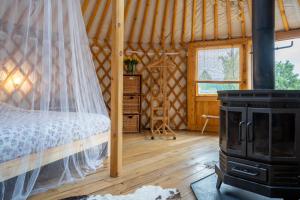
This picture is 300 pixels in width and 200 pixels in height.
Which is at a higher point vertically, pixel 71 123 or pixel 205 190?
pixel 71 123

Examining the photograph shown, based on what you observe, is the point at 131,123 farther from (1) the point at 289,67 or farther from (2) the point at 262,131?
Result: (2) the point at 262,131

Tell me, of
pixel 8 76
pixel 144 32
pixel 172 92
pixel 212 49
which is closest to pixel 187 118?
pixel 172 92

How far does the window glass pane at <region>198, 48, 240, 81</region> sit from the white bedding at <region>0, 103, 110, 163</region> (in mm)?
3242

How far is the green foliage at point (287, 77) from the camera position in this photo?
435cm

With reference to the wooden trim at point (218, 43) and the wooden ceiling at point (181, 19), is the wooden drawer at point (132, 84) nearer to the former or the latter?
the wooden ceiling at point (181, 19)

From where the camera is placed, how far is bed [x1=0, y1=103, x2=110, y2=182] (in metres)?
1.75

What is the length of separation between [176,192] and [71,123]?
1043mm

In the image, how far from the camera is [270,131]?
1.82 meters

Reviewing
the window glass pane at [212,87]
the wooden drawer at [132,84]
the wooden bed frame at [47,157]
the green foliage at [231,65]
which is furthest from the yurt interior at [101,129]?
the green foliage at [231,65]

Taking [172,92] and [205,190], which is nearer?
[205,190]

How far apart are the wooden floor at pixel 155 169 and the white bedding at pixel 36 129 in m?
0.37

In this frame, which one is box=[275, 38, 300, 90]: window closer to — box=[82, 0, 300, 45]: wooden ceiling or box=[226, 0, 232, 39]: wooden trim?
box=[82, 0, 300, 45]: wooden ceiling

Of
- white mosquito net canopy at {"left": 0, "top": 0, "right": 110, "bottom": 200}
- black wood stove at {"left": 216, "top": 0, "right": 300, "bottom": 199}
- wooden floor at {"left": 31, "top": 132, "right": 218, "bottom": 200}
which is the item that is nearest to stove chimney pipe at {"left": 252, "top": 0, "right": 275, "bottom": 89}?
black wood stove at {"left": 216, "top": 0, "right": 300, "bottom": 199}

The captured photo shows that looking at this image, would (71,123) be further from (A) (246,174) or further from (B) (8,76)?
(A) (246,174)
